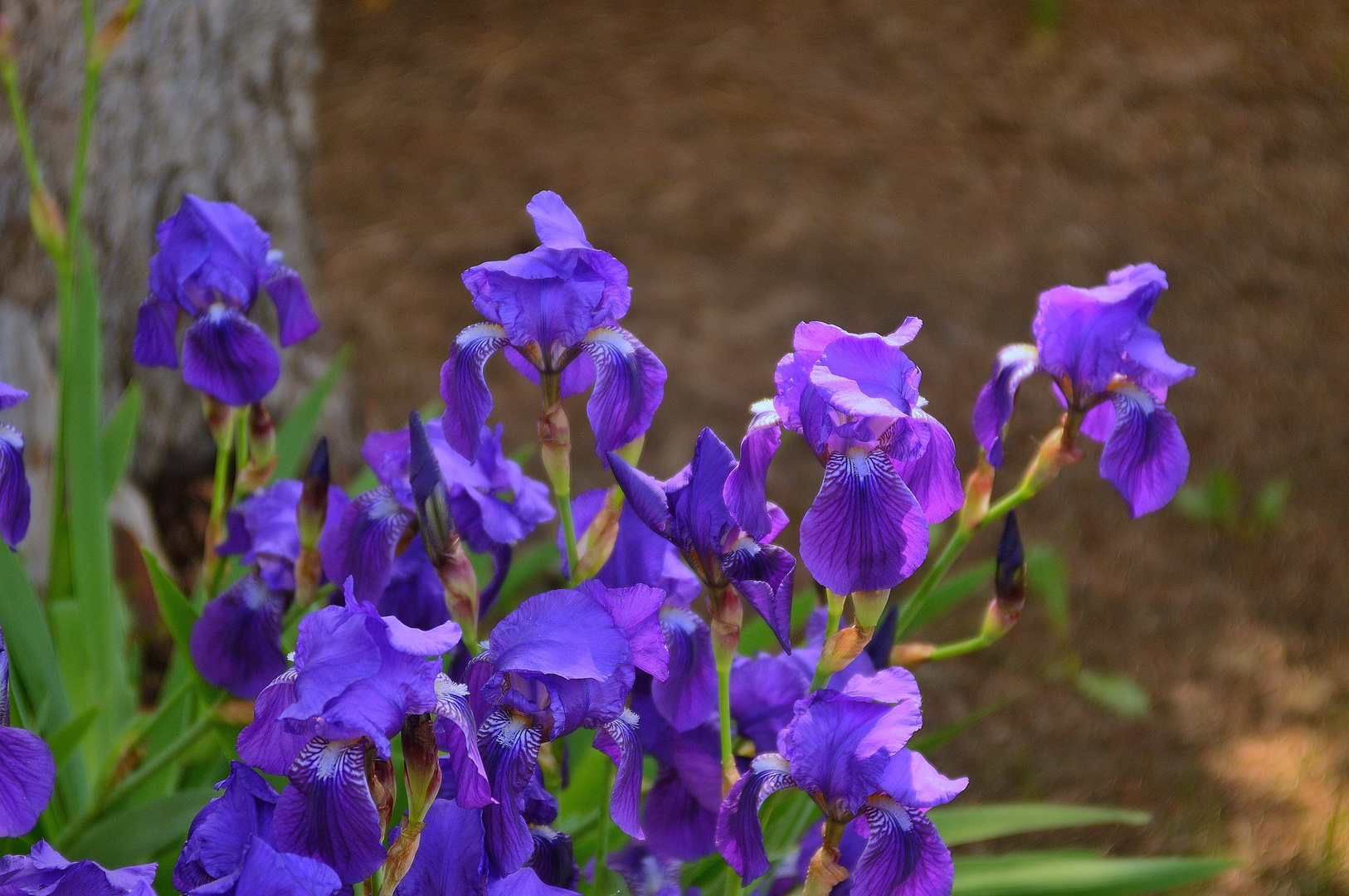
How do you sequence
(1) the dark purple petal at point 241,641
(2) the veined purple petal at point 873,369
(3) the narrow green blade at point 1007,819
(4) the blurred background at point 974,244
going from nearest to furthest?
(2) the veined purple petal at point 873,369 < (1) the dark purple petal at point 241,641 < (3) the narrow green blade at point 1007,819 < (4) the blurred background at point 974,244

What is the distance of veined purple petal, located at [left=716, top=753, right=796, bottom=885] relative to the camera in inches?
26.1

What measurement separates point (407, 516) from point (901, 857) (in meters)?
0.41

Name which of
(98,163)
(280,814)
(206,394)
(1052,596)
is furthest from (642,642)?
(98,163)

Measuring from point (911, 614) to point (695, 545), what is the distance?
29 centimetres

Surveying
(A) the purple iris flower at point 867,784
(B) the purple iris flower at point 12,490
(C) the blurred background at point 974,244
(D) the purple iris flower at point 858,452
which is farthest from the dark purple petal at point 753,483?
(C) the blurred background at point 974,244

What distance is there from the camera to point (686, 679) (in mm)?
779

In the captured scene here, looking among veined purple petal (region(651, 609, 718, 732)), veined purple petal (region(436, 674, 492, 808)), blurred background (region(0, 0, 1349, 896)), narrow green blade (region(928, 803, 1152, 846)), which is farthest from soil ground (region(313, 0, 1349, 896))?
veined purple petal (region(436, 674, 492, 808))

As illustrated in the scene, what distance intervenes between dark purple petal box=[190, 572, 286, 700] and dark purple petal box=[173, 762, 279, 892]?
0.91 ft

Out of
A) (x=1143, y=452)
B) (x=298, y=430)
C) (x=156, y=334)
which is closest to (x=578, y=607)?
(x=1143, y=452)

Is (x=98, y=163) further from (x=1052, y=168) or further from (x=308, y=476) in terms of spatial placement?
(x=1052, y=168)

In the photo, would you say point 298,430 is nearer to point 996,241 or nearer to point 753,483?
point 753,483

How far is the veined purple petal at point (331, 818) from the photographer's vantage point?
0.60 m

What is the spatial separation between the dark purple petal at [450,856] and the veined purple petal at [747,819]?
0.14 meters

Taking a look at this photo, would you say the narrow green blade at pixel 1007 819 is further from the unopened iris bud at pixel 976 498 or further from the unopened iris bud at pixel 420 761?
the unopened iris bud at pixel 420 761
